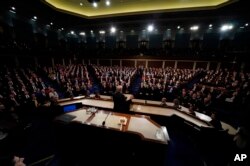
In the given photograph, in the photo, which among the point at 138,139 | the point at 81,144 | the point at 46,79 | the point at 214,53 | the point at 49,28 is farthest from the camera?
the point at 49,28

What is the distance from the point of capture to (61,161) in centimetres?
307

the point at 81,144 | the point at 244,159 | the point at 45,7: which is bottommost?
the point at 244,159

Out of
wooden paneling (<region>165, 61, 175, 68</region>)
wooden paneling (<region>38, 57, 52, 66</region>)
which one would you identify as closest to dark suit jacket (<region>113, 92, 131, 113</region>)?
wooden paneling (<region>165, 61, 175, 68</region>)

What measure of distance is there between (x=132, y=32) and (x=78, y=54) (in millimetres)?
8751

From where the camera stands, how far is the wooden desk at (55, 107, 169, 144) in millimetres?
2547

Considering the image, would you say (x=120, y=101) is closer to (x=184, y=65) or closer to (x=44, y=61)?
(x=184, y=65)

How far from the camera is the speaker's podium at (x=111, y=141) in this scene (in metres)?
2.43

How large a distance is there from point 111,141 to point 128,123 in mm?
599

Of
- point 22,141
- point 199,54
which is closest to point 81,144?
point 22,141

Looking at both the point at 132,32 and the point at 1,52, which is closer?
the point at 1,52

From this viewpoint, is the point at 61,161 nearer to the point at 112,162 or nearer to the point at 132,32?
the point at 112,162

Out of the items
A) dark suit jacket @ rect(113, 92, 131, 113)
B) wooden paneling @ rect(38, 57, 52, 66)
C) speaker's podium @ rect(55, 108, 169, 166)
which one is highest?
wooden paneling @ rect(38, 57, 52, 66)

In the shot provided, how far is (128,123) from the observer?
3.01 meters

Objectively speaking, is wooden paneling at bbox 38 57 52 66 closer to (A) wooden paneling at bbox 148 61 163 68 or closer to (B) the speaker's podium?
(A) wooden paneling at bbox 148 61 163 68
